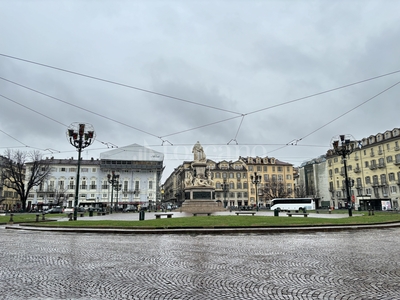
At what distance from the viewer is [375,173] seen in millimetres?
70375

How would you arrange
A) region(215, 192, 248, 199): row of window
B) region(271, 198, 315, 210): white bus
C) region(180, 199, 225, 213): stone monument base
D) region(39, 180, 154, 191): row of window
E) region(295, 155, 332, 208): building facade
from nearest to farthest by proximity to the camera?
region(180, 199, 225, 213): stone monument base < region(271, 198, 315, 210): white bus < region(39, 180, 154, 191): row of window < region(295, 155, 332, 208): building facade < region(215, 192, 248, 199): row of window

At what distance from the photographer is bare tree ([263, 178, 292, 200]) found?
9019 cm

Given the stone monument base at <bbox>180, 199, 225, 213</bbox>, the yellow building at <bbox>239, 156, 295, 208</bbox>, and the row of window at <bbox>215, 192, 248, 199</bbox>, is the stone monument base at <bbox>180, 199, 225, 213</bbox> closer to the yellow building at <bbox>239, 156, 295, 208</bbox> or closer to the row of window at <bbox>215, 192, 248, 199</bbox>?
the row of window at <bbox>215, 192, 248, 199</bbox>

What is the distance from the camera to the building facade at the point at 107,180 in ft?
283

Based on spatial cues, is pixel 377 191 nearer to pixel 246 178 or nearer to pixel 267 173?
pixel 267 173

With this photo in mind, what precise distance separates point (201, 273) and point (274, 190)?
86001 mm

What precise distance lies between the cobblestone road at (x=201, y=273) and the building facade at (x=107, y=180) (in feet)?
254

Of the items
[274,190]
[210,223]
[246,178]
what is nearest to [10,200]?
[246,178]

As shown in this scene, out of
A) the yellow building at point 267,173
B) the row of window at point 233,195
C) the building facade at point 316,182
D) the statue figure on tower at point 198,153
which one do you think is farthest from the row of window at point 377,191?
the statue figure on tower at point 198,153

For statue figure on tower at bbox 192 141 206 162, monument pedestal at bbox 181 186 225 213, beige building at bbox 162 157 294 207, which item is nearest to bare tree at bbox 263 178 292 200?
beige building at bbox 162 157 294 207

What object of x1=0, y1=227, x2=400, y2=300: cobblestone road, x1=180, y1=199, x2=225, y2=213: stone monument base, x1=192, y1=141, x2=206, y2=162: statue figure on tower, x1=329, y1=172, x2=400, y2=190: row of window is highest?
x1=192, y1=141, x2=206, y2=162: statue figure on tower

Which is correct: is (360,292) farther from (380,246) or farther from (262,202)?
(262,202)

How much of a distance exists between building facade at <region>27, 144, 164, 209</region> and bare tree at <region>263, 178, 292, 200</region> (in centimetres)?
3236

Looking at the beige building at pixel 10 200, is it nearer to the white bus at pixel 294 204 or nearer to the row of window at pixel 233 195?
the row of window at pixel 233 195
